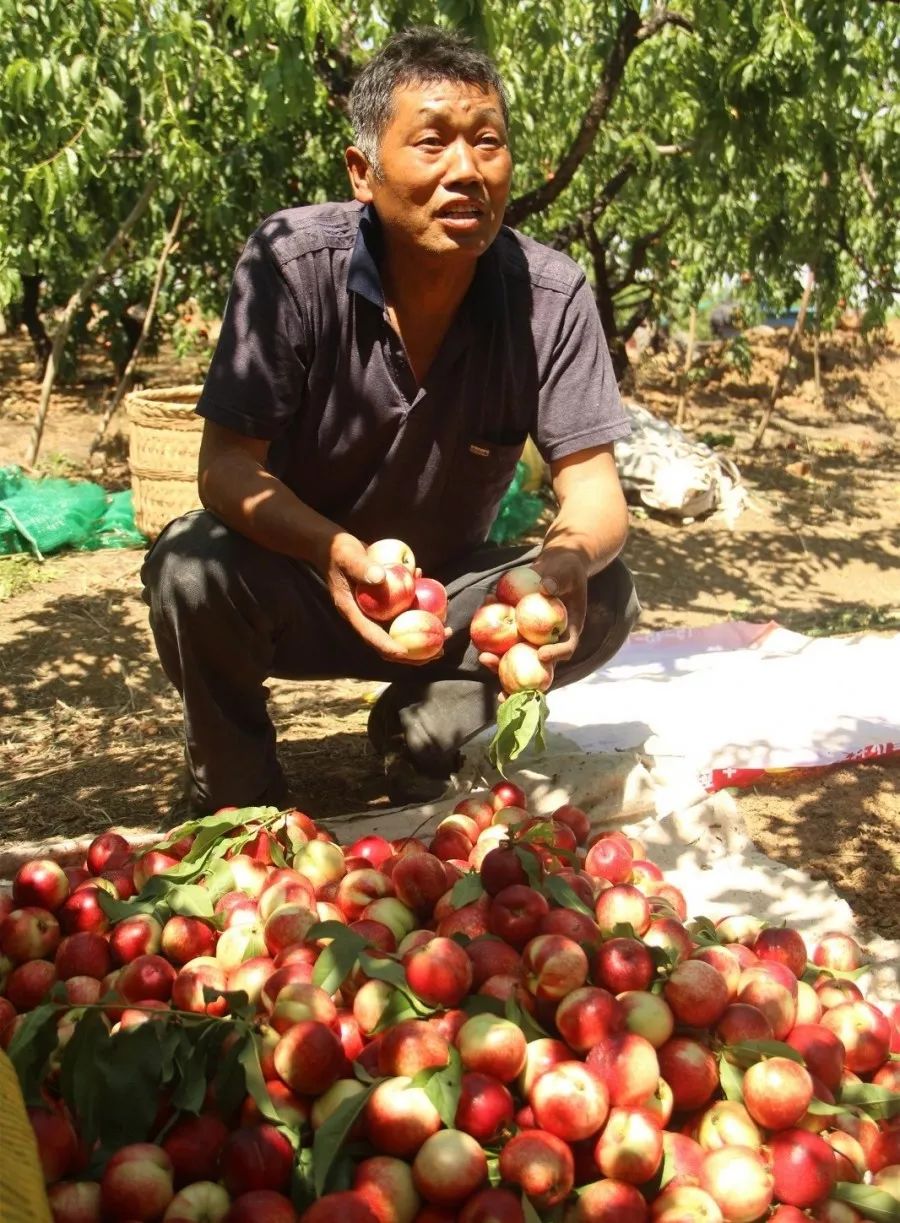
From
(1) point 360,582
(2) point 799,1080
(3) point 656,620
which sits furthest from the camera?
(3) point 656,620

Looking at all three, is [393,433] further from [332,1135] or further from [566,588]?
[332,1135]

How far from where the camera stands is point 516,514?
23.6 ft

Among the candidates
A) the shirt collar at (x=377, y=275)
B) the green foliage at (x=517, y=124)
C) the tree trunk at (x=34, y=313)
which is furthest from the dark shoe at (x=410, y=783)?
the tree trunk at (x=34, y=313)

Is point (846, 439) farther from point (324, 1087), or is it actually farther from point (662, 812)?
point (324, 1087)

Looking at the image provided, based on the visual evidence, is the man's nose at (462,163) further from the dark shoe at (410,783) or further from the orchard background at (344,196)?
the orchard background at (344,196)

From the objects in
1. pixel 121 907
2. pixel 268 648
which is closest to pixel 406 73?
pixel 268 648

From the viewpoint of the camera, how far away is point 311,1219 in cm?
143

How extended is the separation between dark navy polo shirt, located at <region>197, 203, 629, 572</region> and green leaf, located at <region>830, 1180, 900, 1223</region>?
1.74 metres

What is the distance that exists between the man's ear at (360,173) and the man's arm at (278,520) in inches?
23.7

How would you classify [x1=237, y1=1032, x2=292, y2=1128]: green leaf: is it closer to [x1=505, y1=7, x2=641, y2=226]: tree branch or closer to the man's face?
the man's face

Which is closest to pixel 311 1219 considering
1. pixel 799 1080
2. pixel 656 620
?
pixel 799 1080

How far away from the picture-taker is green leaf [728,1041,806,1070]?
1693mm

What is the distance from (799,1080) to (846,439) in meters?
11.0

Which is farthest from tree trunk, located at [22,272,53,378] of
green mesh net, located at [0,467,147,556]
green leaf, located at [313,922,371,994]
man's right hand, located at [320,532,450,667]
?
green leaf, located at [313,922,371,994]
